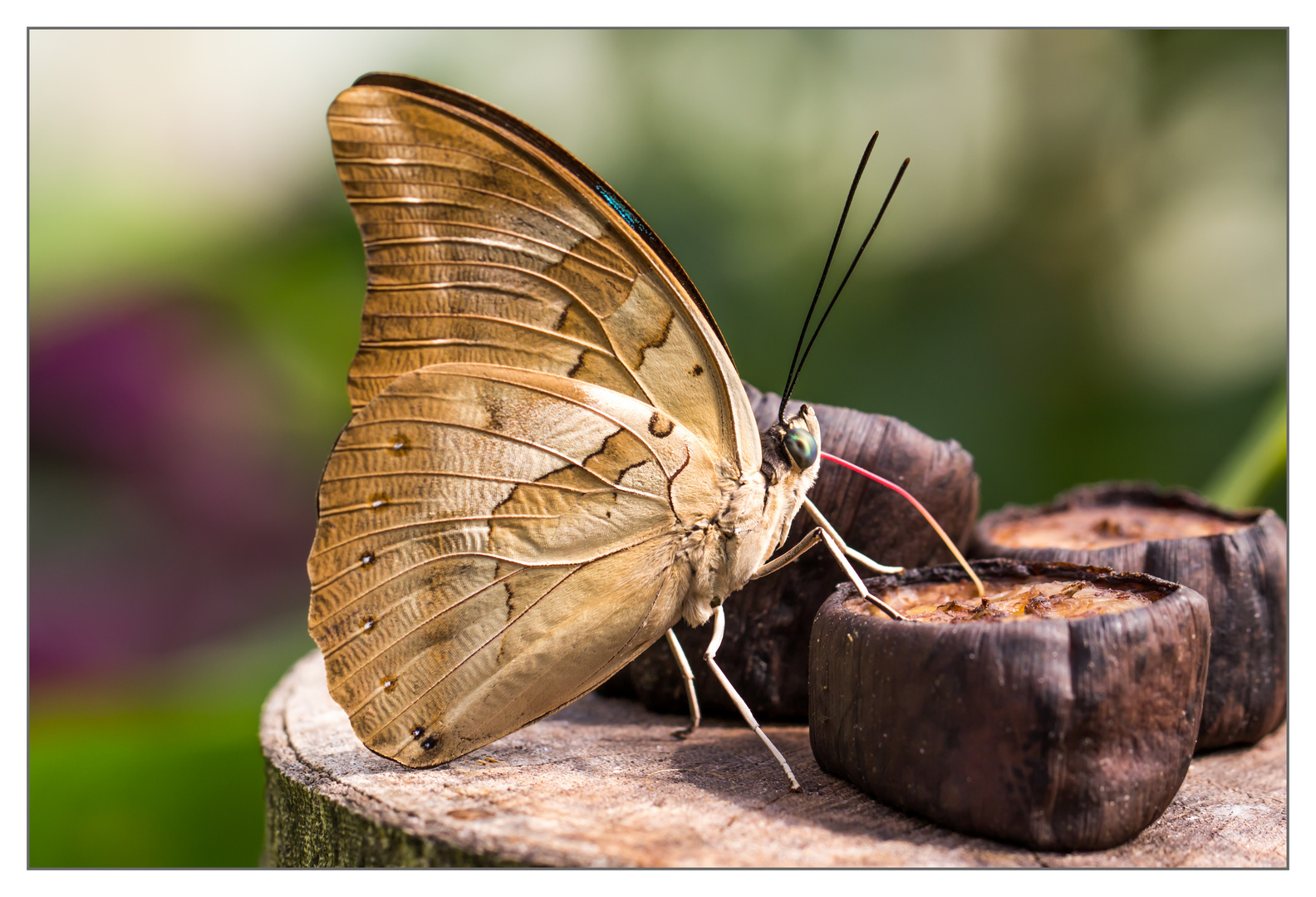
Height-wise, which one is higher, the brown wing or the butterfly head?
the brown wing

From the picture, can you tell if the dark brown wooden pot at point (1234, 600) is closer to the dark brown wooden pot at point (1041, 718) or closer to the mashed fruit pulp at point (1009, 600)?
the mashed fruit pulp at point (1009, 600)

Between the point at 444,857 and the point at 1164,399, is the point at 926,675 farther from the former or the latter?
the point at 1164,399

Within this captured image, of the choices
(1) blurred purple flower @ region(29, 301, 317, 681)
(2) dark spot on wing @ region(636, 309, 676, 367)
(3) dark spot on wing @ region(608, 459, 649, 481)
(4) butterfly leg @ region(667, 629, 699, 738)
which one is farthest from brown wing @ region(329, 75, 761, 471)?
(1) blurred purple flower @ region(29, 301, 317, 681)

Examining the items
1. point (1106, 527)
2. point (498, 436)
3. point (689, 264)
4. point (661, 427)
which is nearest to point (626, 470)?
point (661, 427)

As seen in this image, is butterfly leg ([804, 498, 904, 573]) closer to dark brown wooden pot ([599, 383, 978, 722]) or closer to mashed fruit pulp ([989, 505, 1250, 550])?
dark brown wooden pot ([599, 383, 978, 722])

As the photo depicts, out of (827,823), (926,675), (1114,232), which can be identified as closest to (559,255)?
(926,675)

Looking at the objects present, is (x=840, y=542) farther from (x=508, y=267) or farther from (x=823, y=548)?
(x=508, y=267)

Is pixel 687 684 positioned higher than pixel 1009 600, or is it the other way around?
pixel 1009 600
